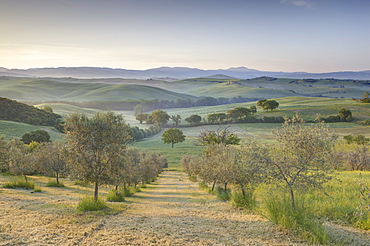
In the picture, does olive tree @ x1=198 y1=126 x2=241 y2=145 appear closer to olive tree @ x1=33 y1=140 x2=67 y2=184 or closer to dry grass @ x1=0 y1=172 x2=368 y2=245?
olive tree @ x1=33 y1=140 x2=67 y2=184

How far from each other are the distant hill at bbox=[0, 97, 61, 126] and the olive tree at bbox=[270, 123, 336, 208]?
121152 mm

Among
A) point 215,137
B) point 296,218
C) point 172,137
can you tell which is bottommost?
point 172,137

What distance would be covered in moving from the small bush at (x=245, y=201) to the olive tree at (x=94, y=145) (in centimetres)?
933

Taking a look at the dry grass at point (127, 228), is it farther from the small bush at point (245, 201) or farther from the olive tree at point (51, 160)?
the olive tree at point (51, 160)

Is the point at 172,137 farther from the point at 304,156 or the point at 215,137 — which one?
the point at 304,156

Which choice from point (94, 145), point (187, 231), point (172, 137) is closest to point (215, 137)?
point (94, 145)

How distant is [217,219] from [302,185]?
213 inches

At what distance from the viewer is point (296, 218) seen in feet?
42.1

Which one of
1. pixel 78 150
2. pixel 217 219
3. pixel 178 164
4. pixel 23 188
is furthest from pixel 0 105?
pixel 217 219

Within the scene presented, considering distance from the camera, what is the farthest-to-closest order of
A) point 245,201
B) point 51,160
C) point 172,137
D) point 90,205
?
1. point 172,137
2. point 51,160
3. point 245,201
4. point 90,205

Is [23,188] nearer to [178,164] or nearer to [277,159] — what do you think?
[277,159]

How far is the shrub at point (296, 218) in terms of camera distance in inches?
459

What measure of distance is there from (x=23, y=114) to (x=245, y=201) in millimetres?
125721

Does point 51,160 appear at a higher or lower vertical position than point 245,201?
lower
